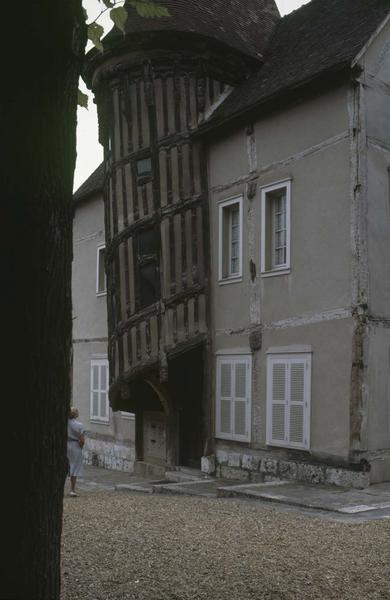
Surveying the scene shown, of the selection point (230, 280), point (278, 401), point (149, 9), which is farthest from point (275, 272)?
point (149, 9)

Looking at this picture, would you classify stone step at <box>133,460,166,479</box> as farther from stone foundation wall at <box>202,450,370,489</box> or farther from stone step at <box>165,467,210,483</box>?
stone foundation wall at <box>202,450,370,489</box>

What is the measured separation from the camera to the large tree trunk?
2.90 m

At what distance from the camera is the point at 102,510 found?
8.25 m

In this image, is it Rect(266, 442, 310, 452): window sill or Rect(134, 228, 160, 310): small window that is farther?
Rect(134, 228, 160, 310): small window

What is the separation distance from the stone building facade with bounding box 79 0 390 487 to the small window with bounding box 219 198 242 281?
0.03 metres

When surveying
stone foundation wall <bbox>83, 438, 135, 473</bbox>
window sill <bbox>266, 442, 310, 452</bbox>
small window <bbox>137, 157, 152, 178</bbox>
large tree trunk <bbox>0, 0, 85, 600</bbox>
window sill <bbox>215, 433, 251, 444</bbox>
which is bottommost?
stone foundation wall <bbox>83, 438, 135, 473</bbox>

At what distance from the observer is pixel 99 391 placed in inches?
680

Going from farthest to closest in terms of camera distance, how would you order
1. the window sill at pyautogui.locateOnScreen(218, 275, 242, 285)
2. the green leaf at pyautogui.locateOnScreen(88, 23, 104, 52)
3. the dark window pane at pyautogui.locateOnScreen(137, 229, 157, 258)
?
the dark window pane at pyautogui.locateOnScreen(137, 229, 157, 258) < the window sill at pyautogui.locateOnScreen(218, 275, 242, 285) < the green leaf at pyautogui.locateOnScreen(88, 23, 104, 52)

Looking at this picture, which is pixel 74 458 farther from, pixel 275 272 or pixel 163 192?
pixel 163 192

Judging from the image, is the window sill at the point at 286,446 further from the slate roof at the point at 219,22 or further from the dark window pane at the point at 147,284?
the slate roof at the point at 219,22

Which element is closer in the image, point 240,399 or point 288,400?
point 288,400

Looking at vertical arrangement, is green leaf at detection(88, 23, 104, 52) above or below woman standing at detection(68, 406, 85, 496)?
above

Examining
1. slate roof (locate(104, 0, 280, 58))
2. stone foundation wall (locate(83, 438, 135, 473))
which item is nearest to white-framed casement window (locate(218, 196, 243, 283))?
slate roof (locate(104, 0, 280, 58))

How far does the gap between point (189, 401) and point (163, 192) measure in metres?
4.06
